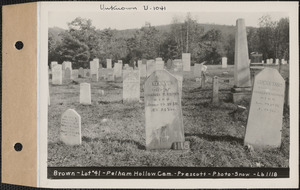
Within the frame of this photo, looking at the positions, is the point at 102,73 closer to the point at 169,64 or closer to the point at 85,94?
the point at 85,94

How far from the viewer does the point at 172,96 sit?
348 cm

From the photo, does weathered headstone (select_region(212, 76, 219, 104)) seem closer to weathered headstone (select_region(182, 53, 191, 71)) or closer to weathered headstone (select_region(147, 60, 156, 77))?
weathered headstone (select_region(182, 53, 191, 71))

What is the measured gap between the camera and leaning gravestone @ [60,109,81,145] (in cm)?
360

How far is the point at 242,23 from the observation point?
3.68 metres

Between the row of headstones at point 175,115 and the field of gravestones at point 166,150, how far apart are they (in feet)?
0.27

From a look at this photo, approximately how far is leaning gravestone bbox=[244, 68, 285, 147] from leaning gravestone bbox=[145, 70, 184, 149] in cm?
80

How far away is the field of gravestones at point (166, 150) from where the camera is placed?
11.7 ft

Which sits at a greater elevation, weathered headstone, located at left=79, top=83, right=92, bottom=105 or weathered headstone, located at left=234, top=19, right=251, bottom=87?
weathered headstone, located at left=234, top=19, right=251, bottom=87

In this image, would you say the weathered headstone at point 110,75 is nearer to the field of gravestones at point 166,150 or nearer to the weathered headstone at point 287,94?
the field of gravestones at point 166,150

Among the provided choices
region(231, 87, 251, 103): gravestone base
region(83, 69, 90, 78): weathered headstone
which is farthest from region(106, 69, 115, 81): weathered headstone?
region(231, 87, 251, 103): gravestone base

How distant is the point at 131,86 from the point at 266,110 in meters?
1.66

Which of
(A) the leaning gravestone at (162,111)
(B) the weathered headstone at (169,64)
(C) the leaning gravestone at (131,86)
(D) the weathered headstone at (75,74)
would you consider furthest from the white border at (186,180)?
(C) the leaning gravestone at (131,86)

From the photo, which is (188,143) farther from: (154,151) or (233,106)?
(233,106)

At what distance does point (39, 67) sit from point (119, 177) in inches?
60.6
